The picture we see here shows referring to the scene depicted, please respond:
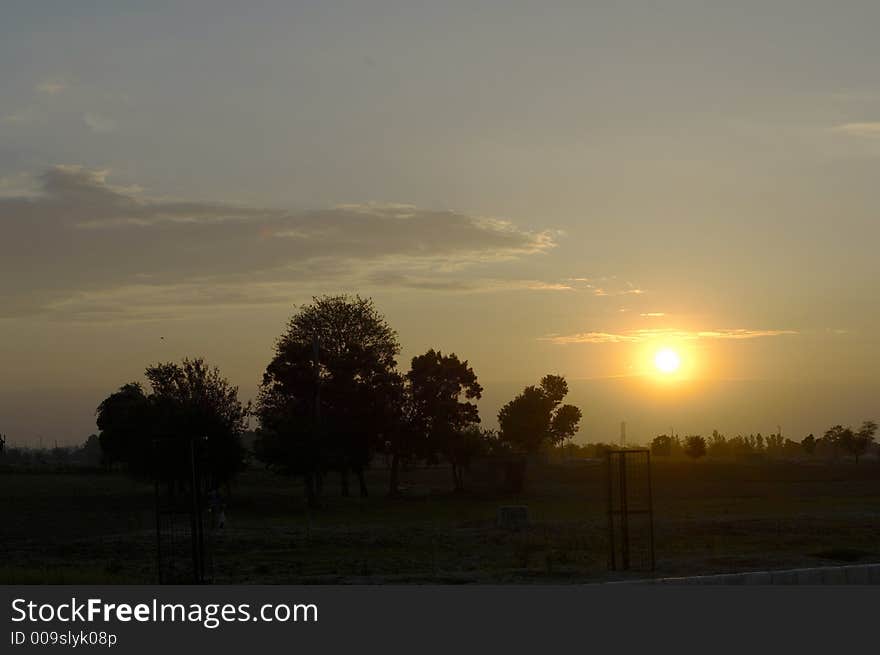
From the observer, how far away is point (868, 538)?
33.5m

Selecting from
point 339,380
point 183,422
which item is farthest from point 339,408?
point 183,422

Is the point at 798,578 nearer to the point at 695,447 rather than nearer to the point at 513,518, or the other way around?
the point at 513,518

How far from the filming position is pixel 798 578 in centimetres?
1911

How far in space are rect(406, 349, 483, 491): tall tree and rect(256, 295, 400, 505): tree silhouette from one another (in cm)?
212

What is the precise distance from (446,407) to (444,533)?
111 feet

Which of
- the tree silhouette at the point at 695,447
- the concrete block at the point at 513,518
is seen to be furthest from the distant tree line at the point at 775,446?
the concrete block at the point at 513,518

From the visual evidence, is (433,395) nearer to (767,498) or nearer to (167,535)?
(767,498)

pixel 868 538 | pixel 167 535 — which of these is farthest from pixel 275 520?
pixel 868 538

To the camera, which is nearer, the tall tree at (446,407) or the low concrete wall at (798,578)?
the low concrete wall at (798,578)

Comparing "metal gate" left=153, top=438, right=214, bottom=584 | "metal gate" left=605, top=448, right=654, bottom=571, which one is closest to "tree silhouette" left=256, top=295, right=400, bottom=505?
"metal gate" left=153, top=438, right=214, bottom=584

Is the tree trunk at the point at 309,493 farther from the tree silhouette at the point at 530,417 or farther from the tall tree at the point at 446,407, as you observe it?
the tree silhouette at the point at 530,417

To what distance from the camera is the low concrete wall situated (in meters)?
18.9

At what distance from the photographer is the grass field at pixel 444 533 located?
80.4ft

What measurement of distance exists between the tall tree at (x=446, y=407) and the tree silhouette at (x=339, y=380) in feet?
6.94
